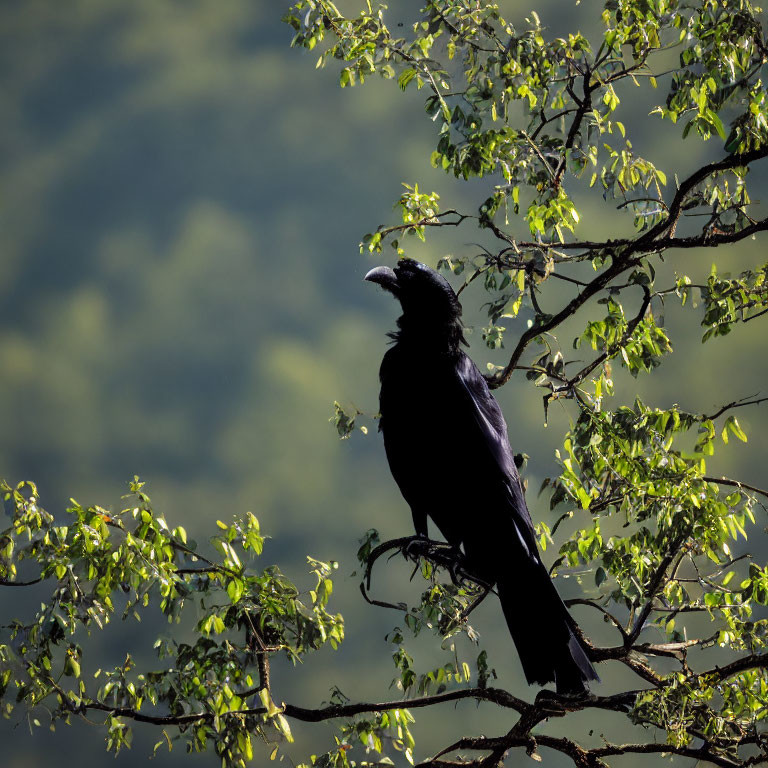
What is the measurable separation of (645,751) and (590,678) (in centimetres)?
23

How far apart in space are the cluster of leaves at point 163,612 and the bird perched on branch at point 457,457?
18.0 inches

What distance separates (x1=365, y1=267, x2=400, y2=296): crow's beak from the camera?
252 cm

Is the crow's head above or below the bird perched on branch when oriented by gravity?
above

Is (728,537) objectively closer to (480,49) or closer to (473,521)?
(473,521)

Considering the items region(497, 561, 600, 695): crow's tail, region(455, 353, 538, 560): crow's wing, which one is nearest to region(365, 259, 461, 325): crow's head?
region(455, 353, 538, 560): crow's wing

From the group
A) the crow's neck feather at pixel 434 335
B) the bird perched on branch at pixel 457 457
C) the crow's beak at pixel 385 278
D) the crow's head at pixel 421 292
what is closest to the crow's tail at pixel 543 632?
the bird perched on branch at pixel 457 457

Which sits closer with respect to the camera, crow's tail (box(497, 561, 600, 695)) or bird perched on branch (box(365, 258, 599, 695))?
crow's tail (box(497, 561, 600, 695))

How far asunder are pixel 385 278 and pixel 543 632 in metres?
1.14

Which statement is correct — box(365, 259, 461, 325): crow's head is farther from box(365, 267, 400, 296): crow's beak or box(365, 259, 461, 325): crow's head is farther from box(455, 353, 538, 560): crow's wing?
box(455, 353, 538, 560): crow's wing

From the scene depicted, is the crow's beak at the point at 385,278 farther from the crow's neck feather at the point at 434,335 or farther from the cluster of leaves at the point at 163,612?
the cluster of leaves at the point at 163,612

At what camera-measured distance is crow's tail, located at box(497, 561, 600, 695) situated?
2.01 metres

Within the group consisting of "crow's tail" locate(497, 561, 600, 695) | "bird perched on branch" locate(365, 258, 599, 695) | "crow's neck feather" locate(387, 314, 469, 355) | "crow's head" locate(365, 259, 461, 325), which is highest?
"crow's head" locate(365, 259, 461, 325)

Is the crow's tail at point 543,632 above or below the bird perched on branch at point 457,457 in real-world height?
below

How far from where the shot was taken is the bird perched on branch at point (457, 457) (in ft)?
6.97
